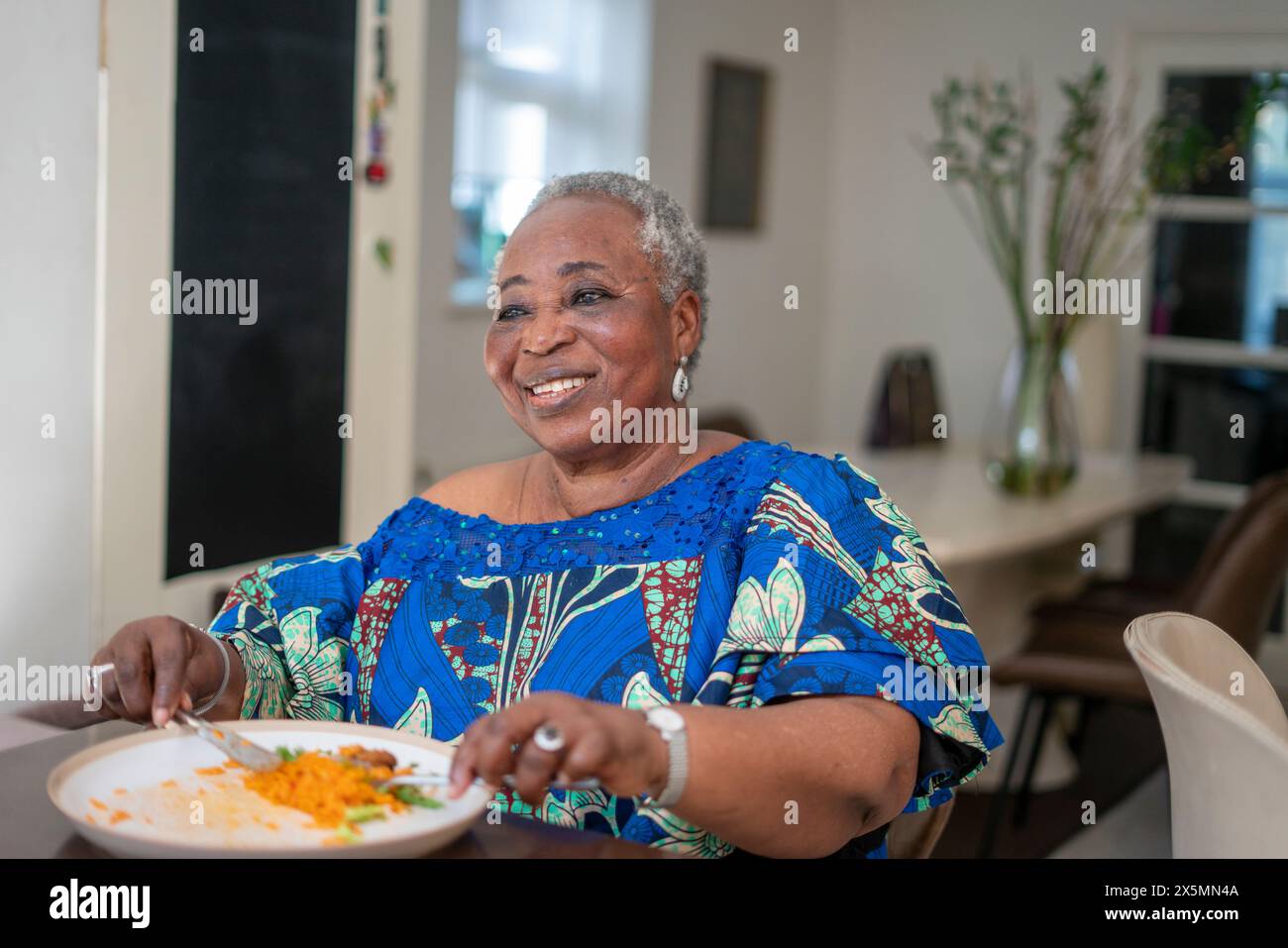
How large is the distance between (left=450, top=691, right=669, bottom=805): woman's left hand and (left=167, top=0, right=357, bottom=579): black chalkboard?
154cm

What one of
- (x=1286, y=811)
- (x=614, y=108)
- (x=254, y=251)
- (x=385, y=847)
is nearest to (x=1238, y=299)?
(x=614, y=108)

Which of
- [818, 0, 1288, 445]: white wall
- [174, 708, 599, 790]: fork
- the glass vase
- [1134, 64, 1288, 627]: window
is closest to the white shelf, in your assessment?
[1134, 64, 1288, 627]: window

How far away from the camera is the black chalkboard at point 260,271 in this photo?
7.73ft

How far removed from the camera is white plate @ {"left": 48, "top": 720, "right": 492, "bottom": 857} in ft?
3.13

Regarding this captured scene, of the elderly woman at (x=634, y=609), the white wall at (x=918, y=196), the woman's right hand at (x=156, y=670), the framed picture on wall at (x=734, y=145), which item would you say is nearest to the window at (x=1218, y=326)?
the white wall at (x=918, y=196)

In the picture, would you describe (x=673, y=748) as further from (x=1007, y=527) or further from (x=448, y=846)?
(x=1007, y=527)

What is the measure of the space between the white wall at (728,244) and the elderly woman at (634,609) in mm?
2576

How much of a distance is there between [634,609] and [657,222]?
420 mm

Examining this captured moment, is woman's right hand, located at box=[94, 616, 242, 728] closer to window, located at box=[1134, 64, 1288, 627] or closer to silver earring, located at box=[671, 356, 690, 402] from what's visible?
silver earring, located at box=[671, 356, 690, 402]

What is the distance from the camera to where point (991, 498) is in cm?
367

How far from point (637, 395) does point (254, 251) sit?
1266 mm

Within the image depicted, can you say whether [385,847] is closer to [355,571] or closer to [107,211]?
[355,571]

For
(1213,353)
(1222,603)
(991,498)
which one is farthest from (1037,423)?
(1213,353)
